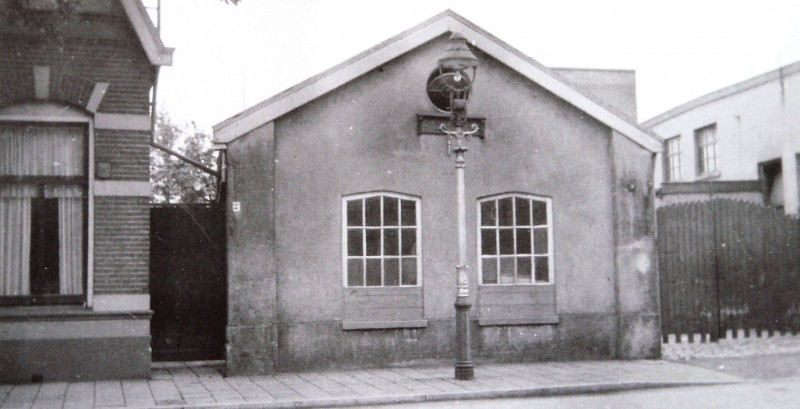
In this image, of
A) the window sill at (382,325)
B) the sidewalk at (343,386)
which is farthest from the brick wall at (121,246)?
the window sill at (382,325)

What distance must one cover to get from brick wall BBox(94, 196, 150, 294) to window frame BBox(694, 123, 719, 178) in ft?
59.1

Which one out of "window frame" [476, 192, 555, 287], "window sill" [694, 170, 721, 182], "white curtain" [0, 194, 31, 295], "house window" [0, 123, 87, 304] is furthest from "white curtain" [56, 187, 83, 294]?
"window sill" [694, 170, 721, 182]

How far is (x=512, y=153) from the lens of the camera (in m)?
14.6

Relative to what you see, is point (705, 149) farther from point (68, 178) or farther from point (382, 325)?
point (68, 178)

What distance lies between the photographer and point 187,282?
14508mm

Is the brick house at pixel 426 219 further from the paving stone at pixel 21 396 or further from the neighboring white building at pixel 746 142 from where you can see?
the neighboring white building at pixel 746 142

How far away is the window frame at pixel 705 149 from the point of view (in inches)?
1009

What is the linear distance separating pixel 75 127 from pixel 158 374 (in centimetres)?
377

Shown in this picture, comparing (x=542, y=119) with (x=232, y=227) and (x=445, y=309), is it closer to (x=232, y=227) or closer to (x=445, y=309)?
(x=445, y=309)

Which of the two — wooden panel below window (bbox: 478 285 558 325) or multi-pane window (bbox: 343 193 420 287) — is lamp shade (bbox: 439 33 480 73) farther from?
wooden panel below window (bbox: 478 285 558 325)

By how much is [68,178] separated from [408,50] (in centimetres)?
545

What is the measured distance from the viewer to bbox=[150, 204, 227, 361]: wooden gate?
14375 mm

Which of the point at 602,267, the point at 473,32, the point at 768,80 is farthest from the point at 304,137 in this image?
the point at 768,80

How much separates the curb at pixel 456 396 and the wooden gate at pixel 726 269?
136 inches
